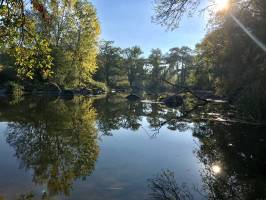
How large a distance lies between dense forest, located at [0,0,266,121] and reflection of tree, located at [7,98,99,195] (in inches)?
100

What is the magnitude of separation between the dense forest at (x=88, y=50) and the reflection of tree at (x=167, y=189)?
15.4ft

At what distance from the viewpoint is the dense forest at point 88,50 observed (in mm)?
9008

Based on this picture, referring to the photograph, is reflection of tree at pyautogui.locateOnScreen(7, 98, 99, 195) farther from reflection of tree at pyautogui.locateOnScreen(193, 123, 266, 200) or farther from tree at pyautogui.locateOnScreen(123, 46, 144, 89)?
tree at pyautogui.locateOnScreen(123, 46, 144, 89)

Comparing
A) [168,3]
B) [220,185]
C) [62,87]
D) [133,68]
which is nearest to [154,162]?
[220,185]

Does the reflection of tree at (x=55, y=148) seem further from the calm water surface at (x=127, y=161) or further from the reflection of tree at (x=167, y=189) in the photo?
the reflection of tree at (x=167, y=189)

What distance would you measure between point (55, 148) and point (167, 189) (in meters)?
4.83

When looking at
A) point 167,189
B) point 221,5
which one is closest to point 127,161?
point 167,189

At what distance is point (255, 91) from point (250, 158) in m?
5.72

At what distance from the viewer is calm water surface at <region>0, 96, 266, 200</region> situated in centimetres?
689

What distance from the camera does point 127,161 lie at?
9602 millimetres

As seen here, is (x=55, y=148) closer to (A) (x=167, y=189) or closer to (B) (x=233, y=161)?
(A) (x=167, y=189)

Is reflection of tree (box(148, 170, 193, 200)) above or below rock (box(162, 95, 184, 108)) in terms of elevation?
below

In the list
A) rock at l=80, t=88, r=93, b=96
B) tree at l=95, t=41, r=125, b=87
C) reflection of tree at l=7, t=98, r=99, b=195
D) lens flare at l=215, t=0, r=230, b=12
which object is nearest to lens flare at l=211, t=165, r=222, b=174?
reflection of tree at l=7, t=98, r=99, b=195

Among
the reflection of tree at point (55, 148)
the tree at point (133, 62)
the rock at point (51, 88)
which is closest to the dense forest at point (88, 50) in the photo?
the rock at point (51, 88)
